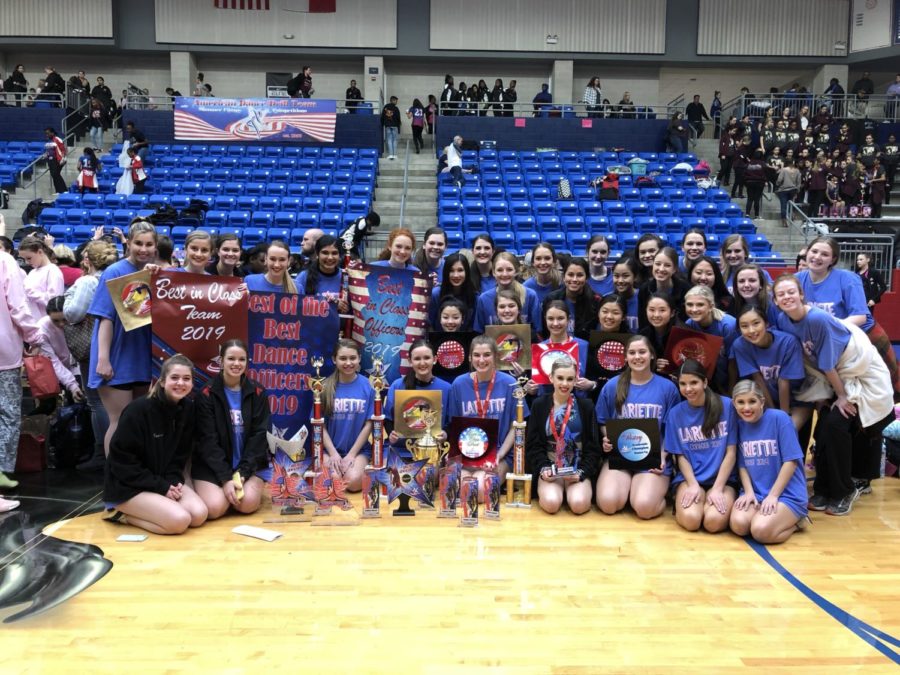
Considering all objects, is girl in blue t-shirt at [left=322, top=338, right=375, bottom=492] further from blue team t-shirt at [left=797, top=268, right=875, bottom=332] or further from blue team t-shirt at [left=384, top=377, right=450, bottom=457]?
blue team t-shirt at [left=797, top=268, right=875, bottom=332]

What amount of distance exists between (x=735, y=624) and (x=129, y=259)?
425 cm

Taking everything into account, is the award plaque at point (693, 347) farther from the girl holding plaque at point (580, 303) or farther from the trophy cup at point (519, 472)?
the trophy cup at point (519, 472)

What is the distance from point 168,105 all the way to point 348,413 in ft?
55.4

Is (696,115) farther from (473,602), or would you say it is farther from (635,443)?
(473,602)

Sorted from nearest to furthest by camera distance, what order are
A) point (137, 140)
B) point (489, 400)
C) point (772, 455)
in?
point (772, 455)
point (489, 400)
point (137, 140)

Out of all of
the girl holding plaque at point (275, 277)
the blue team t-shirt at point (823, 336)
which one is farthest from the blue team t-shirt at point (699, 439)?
Answer: the girl holding plaque at point (275, 277)

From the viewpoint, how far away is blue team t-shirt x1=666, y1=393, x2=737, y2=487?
469cm

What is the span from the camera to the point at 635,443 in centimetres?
486

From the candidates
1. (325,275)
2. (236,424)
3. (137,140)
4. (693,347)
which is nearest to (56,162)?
(137,140)

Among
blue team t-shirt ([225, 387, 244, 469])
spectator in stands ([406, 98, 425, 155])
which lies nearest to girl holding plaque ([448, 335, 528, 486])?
blue team t-shirt ([225, 387, 244, 469])

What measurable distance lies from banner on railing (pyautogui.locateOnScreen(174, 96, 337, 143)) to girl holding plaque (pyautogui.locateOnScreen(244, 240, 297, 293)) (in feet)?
38.4

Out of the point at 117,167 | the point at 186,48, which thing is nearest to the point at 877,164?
the point at 117,167

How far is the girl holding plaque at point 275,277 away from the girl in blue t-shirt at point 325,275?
11cm

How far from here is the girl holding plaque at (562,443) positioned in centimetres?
491
